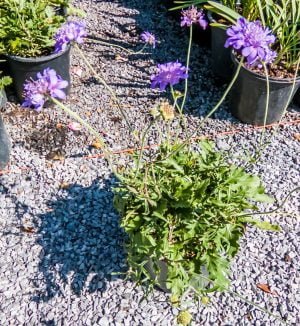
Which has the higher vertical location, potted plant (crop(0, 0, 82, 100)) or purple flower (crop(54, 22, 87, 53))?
purple flower (crop(54, 22, 87, 53))

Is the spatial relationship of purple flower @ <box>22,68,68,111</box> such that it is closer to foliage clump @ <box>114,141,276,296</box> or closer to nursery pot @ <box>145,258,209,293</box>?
foliage clump @ <box>114,141,276,296</box>

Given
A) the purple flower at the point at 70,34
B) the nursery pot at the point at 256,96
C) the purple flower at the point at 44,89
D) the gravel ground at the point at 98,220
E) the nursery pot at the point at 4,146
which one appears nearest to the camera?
the purple flower at the point at 44,89

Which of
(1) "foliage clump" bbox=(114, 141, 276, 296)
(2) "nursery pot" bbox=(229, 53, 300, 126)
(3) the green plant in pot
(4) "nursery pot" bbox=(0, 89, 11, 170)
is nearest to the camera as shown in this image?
(1) "foliage clump" bbox=(114, 141, 276, 296)

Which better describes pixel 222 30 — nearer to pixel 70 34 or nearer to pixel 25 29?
pixel 25 29

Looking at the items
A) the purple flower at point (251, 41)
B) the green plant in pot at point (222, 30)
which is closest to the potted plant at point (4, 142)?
the green plant in pot at point (222, 30)

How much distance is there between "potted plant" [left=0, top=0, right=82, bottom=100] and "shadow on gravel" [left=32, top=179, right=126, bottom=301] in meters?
0.82

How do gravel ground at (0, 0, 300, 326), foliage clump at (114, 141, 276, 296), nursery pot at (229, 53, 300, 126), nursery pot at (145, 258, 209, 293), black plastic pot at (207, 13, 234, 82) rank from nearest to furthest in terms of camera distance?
foliage clump at (114, 141, 276, 296) < nursery pot at (145, 258, 209, 293) < gravel ground at (0, 0, 300, 326) < nursery pot at (229, 53, 300, 126) < black plastic pot at (207, 13, 234, 82)

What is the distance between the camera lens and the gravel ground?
2.11m

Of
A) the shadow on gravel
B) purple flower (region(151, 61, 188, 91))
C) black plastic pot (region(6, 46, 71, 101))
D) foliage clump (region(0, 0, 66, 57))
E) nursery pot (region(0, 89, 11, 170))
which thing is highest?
purple flower (region(151, 61, 188, 91))

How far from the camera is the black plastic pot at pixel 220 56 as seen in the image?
126 inches

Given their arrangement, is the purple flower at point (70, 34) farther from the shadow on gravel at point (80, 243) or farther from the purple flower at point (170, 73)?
the shadow on gravel at point (80, 243)

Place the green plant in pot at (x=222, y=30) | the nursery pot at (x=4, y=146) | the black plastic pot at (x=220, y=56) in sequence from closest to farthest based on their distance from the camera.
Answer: the nursery pot at (x=4, y=146) < the green plant in pot at (x=222, y=30) < the black plastic pot at (x=220, y=56)

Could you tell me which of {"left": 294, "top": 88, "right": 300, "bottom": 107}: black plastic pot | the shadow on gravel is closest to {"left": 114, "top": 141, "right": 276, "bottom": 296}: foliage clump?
the shadow on gravel

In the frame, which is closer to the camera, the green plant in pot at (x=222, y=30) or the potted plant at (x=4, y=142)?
the potted plant at (x=4, y=142)
